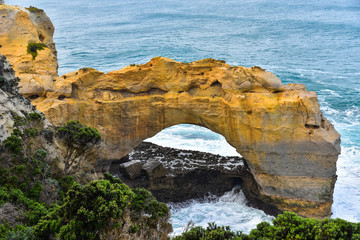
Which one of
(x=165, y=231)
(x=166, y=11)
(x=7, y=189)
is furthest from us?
(x=166, y=11)

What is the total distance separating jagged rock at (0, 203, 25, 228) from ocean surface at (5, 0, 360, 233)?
14.2 meters

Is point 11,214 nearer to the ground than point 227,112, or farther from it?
farther from it

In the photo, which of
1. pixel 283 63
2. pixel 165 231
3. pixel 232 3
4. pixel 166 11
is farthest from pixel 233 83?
pixel 232 3

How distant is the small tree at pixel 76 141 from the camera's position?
16578 millimetres

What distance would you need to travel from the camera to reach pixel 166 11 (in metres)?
86.4

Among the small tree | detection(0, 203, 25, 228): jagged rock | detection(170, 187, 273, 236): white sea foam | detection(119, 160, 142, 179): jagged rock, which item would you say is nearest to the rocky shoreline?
detection(119, 160, 142, 179): jagged rock

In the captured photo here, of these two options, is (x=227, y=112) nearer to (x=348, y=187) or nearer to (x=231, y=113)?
(x=231, y=113)

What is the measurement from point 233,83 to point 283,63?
32590mm

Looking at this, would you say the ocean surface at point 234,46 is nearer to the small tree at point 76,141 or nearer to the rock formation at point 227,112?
the rock formation at point 227,112

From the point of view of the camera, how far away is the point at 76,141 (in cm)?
1667

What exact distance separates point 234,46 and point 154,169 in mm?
39024

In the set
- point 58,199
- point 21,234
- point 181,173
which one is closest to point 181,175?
point 181,173

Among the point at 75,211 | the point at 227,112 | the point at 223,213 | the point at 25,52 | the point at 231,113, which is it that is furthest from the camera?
the point at 223,213

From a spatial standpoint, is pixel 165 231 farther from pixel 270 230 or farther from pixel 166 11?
pixel 166 11
